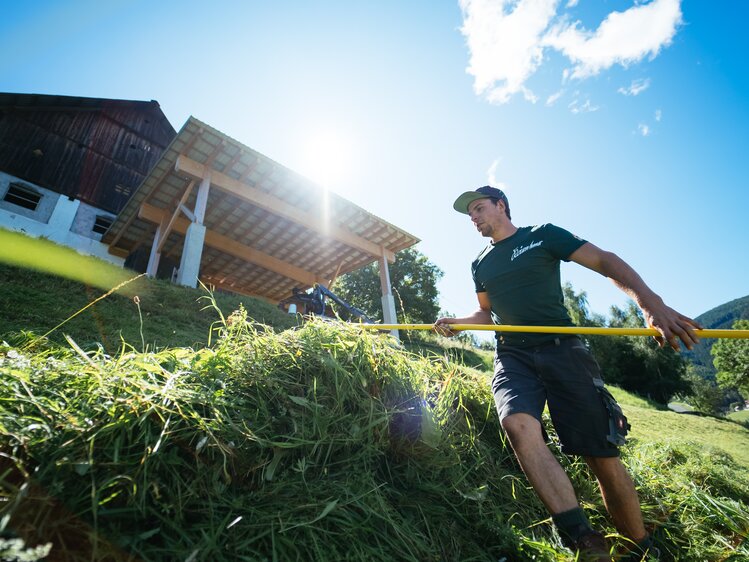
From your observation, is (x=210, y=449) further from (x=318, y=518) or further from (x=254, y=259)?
(x=254, y=259)

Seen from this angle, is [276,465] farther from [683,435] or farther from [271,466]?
[683,435]

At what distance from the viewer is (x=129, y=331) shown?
11.9 ft

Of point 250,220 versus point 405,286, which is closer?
point 250,220

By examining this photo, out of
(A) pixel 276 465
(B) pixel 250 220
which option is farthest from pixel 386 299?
(A) pixel 276 465

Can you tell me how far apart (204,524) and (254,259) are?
11.9 m

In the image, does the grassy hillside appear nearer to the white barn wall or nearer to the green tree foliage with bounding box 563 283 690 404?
the white barn wall

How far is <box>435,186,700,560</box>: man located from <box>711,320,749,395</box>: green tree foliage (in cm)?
4063

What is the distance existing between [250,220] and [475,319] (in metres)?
9.07

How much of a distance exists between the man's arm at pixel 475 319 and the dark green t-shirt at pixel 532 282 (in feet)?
0.91

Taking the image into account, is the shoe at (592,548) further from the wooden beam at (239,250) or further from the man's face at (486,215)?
the wooden beam at (239,250)

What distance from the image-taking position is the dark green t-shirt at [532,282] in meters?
1.96

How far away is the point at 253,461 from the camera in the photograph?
109cm

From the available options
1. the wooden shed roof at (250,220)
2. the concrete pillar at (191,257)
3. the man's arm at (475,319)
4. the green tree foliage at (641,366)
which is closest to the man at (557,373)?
the man's arm at (475,319)

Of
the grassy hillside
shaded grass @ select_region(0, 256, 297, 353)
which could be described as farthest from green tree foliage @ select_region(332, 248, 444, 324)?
the grassy hillside
